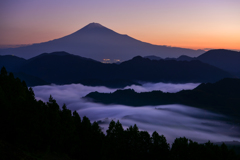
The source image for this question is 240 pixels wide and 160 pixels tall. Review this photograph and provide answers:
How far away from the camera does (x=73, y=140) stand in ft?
141

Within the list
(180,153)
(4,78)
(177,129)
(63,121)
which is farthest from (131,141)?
(177,129)

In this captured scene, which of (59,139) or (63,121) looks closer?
(59,139)

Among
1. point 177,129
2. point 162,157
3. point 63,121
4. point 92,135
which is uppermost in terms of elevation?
point 63,121

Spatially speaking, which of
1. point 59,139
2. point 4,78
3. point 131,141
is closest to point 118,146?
point 131,141

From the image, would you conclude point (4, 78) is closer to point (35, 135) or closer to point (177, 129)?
point (35, 135)

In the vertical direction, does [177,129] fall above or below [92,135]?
below

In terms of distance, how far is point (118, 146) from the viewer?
1807 inches

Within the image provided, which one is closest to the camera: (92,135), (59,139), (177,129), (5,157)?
(5,157)

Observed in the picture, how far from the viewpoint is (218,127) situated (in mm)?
180000

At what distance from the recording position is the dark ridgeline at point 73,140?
38.1 m

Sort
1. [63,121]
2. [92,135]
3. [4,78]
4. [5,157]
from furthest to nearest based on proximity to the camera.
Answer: [4,78] → [92,135] → [63,121] → [5,157]

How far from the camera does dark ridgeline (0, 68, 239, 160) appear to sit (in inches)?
1501

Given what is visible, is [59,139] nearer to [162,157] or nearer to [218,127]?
[162,157]

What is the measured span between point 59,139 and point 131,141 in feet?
47.8
